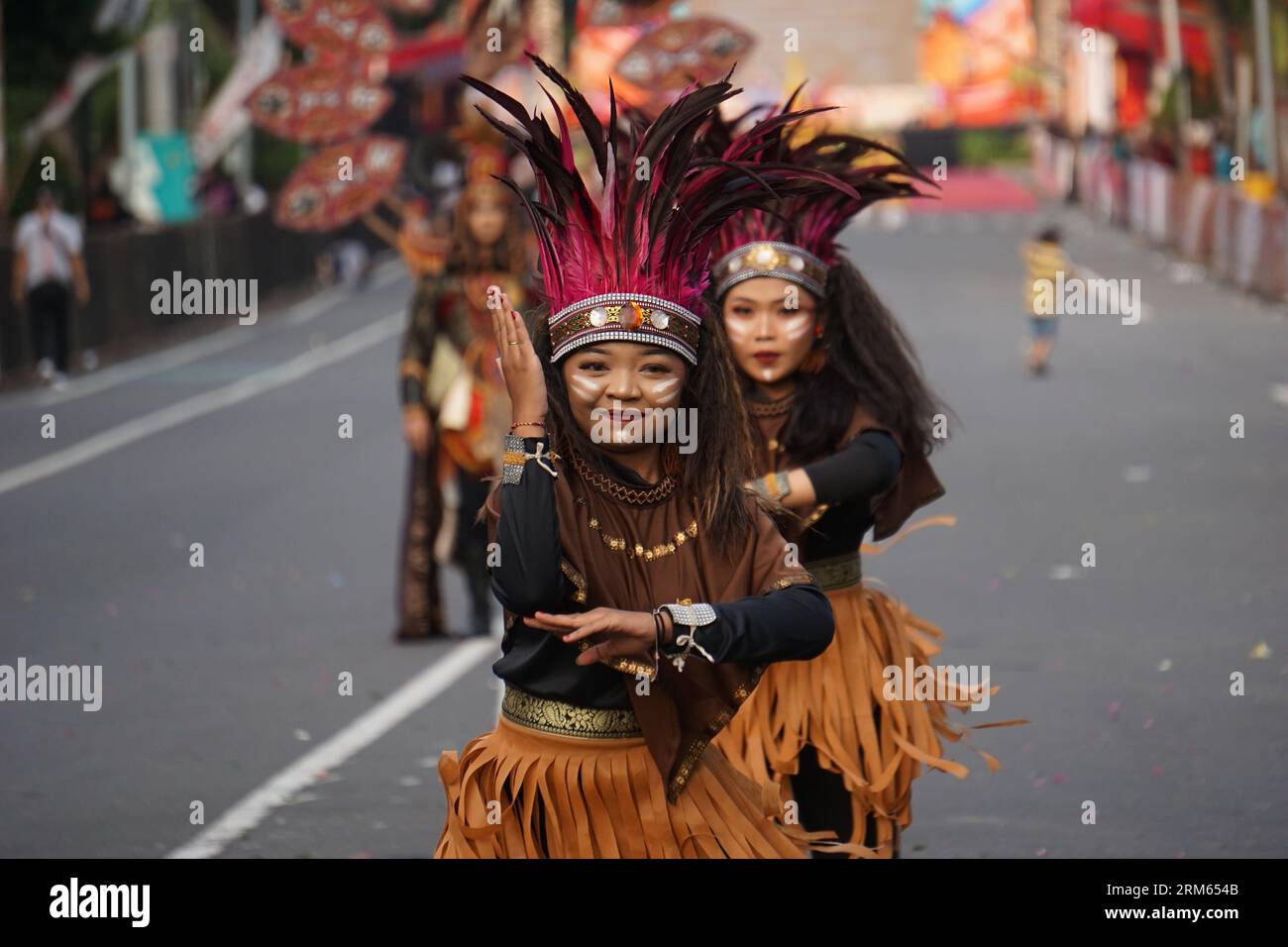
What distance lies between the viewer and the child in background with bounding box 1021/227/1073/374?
23344 millimetres

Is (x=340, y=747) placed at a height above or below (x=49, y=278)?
below

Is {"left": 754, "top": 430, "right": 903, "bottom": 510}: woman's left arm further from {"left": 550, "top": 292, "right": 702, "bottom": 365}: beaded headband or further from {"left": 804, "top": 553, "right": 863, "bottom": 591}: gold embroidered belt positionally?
{"left": 550, "top": 292, "right": 702, "bottom": 365}: beaded headband

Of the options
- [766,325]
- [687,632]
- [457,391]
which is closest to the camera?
[687,632]

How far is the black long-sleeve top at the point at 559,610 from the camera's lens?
4.42 m

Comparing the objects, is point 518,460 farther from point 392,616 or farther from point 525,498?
point 392,616

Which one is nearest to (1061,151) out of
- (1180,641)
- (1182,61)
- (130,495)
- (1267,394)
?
(1182,61)

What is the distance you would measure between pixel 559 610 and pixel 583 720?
0.89 feet

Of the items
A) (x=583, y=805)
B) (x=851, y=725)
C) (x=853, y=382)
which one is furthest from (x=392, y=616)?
(x=583, y=805)

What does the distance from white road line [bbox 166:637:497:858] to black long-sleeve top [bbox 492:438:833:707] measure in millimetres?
3212

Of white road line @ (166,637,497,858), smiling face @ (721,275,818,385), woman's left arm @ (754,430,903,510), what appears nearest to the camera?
woman's left arm @ (754,430,903,510)

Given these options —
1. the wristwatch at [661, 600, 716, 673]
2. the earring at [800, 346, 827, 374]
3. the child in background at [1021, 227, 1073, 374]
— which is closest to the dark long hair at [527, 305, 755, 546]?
the wristwatch at [661, 600, 716, 673]

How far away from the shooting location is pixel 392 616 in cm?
1223

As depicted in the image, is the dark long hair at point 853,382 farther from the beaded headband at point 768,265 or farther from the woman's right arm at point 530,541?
the woman's right arm at point 530,541

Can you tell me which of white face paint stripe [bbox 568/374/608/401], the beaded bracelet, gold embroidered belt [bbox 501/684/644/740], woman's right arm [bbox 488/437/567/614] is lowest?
gold embroidered belt [bbox 501/684/644/740]
